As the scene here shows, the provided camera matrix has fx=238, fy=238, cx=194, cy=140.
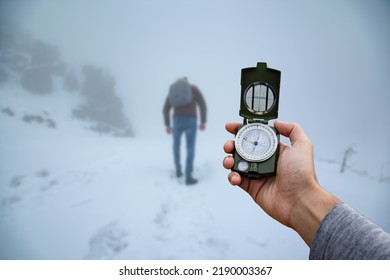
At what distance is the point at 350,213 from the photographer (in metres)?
0.68

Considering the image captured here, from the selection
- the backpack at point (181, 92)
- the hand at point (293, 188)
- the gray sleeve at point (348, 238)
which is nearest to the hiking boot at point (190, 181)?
the backpack at point (181, 92)

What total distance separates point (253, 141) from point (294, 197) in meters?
0.26

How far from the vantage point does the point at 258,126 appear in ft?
3.29

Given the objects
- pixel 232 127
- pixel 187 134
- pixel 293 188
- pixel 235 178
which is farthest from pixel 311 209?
pixel 187 134

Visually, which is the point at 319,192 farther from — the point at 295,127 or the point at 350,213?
the point at 295,127

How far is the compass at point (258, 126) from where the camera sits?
942 millimetres

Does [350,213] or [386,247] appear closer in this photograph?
[386,247]

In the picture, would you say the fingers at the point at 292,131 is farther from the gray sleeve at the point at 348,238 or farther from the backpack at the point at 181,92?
the backpack at the point at 181,92

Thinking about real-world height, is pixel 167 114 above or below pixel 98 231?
above

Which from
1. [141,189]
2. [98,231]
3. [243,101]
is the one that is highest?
[243,101]

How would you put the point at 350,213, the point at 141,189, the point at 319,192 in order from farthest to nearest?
the point at 141,189 → the point at 319,192 → the point at 350,213

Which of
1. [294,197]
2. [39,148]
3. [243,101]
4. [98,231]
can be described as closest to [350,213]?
[294,197]

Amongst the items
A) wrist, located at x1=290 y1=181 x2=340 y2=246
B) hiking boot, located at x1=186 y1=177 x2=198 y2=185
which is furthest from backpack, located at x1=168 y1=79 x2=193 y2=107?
wrist, located at x1=290 y1=181 x2=340 y2=246

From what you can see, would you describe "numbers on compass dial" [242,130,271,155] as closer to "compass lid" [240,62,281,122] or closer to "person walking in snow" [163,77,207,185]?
"compass lid" [240,62,281,122]
